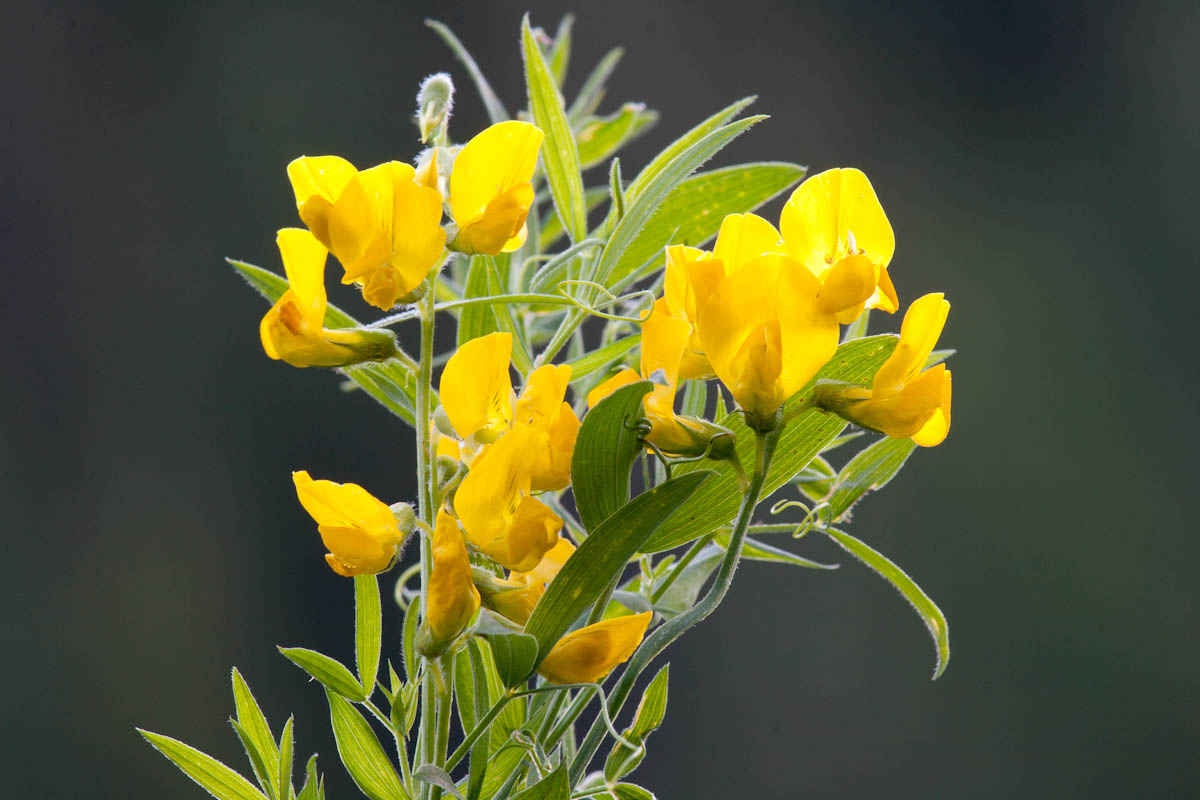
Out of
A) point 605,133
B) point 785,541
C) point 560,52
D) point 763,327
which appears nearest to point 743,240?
point 763,327

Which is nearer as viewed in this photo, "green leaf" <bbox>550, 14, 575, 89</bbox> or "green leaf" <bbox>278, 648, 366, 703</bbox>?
"green leaf" <bbox>278, 648, 366, 703</bbox>

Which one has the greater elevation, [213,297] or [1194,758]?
[213,297]

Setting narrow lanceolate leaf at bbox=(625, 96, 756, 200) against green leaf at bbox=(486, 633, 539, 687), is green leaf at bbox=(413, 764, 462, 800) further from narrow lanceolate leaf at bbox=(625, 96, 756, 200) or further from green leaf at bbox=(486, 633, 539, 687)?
narrow lanceolate leaf at bbox=(625, 96, 756, 200)

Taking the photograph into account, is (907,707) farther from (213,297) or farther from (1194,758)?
(213,297)

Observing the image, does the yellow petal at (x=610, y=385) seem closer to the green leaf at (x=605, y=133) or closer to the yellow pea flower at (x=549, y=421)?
the yellow pea flower at (x=549, y=421)

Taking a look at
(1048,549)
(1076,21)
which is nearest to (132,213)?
(1048,549)

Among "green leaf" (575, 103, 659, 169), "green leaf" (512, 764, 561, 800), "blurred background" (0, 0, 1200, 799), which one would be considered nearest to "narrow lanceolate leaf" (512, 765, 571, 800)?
"green leaf" (512, 764, 561, 800)
